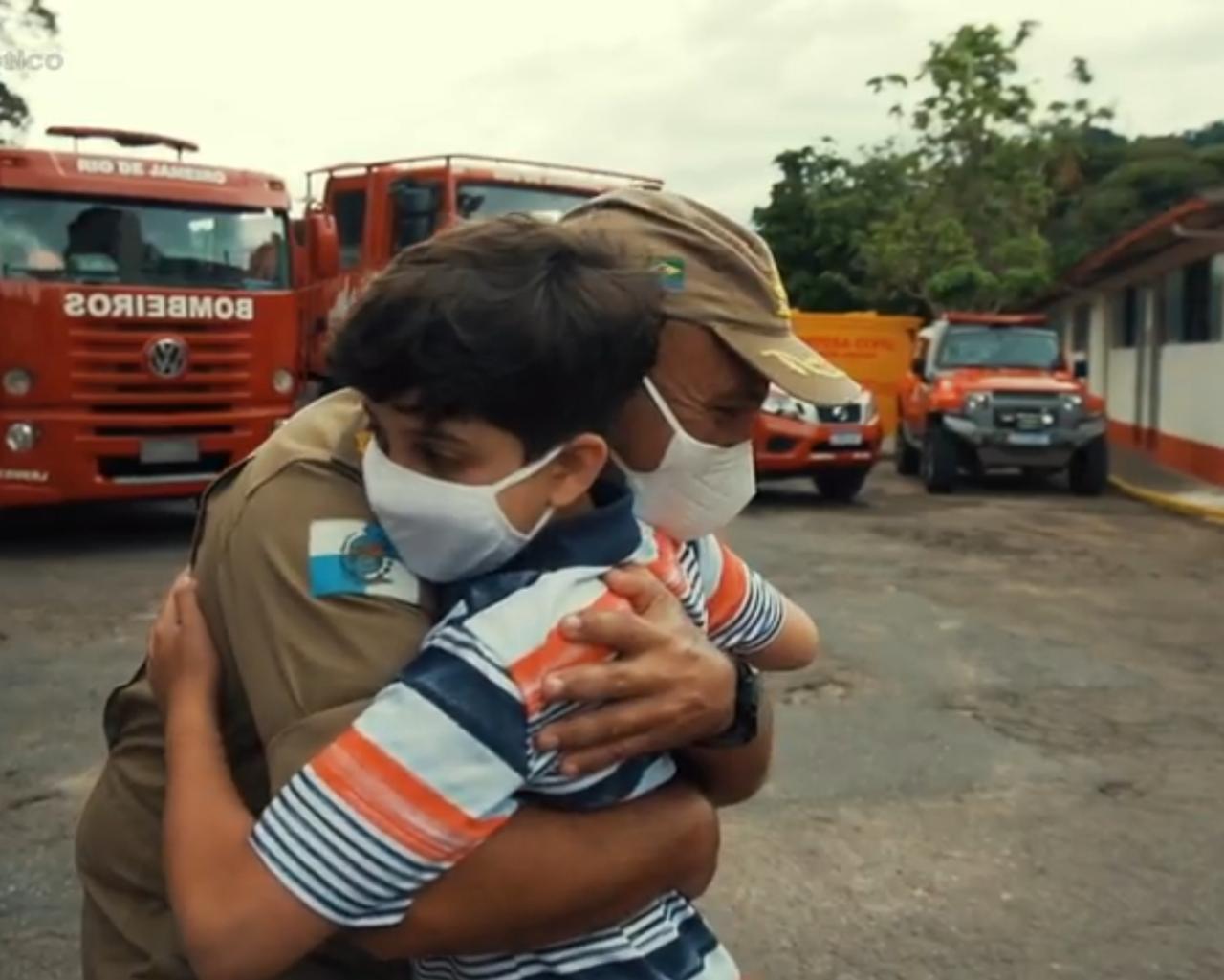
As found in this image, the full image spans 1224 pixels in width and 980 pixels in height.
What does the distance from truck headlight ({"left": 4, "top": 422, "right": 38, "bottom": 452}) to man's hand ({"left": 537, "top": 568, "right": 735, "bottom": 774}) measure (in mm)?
9561

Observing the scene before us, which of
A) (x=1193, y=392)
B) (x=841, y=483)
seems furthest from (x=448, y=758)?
(x=1193, y=392)

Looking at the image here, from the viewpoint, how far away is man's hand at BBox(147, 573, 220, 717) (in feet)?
4.81

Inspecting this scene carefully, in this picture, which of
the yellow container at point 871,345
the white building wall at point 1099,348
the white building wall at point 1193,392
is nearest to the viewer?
the white building wall at point 1193,392

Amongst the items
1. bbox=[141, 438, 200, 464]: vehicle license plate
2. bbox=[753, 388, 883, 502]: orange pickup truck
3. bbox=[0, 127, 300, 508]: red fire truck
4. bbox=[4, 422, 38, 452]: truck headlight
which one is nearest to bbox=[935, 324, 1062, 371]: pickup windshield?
bbox=[753, 388, 883, 502]: orange pickup truck

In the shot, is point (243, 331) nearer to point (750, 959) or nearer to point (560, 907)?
point (750, 959)

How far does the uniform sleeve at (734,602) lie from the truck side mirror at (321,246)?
10.2m

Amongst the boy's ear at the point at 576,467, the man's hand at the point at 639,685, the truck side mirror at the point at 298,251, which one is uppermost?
the truck side mirror at the point at 298,251

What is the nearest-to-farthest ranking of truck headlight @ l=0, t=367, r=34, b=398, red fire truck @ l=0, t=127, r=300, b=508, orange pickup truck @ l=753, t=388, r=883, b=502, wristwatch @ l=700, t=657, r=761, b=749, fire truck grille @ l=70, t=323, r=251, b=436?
1. wristwatch @ l=700, t=657, r=761, b=749
2. truck headlight @ l=0, t=367, r=34, b=398
3. red fire truck @ l=0, t=127, r=300, b=508
4. fire truck grille @ l=70, t=323, r=251, b=436
5. orange pickup truck @ l=753, t=388, r=883, b=502

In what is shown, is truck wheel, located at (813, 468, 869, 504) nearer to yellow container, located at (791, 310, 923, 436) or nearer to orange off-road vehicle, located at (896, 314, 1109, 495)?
orange off-road vehicle, located at (896, 314, 1109, 495)

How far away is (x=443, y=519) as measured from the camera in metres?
1.40

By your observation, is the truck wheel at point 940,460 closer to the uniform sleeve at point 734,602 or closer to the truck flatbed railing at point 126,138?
the truck flatbed railing at point 126,138

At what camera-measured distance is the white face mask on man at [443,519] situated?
1397mm

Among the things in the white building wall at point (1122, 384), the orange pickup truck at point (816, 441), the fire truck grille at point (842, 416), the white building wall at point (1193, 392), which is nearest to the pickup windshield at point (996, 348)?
the white building wall at point (1193, 392)

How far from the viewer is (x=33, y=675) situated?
707 cm
